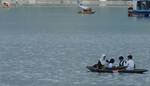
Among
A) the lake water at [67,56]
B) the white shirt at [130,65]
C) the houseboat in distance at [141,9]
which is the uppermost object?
the white shirt at [130,65]

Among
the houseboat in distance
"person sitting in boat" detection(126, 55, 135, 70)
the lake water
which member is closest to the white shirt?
"person sitting in boat" detection(126, 55, 135, 70)

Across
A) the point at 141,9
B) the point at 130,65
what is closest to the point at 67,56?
the point at 130,65

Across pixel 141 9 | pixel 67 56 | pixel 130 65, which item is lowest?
pixel 141 9

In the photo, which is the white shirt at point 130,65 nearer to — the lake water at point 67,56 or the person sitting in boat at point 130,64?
Result: the person sitting in boat at point 130,64

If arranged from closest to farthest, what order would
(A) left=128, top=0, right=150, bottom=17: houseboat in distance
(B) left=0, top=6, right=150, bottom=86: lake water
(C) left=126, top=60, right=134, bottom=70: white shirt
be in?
(B) left=0, top=6, right=150, bottom=86: lake water, (C) left=126, top=60, right=134, bottom=70: white shirt, (A) left=128, top=0, right=150, bottom=17: houseboat in distance

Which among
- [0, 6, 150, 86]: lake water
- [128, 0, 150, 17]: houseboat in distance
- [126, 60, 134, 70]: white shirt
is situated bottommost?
[128, 0, 150, 17]: houseboat in distance

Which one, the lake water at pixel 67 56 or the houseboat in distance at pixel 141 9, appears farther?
the houseboat in distance at pixel 141 9

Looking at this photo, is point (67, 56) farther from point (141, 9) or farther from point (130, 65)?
point (141, 9)

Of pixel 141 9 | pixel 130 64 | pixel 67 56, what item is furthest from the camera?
pixel 141 9

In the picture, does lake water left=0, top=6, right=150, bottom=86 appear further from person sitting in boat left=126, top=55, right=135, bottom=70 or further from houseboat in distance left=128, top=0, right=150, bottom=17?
houseboat in distance left=128, top=0, right=150, bottom=17

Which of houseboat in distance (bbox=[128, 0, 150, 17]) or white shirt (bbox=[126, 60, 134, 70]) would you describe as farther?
houseboat in distance (bbox=[128, 0, 150, 17])

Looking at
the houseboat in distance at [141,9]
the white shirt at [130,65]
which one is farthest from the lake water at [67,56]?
the houseboat in distance at [141,9]

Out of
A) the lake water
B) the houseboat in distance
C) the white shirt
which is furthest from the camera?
the houseboat in distance

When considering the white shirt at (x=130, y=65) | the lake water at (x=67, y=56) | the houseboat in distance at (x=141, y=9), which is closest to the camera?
the lake water at (x=67, y=56)
